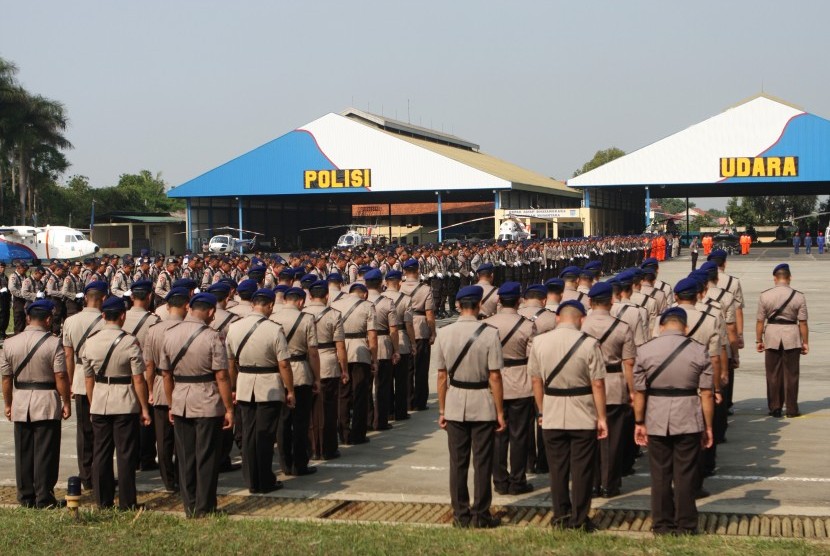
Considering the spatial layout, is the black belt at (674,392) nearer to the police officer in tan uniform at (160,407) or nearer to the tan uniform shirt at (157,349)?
the tan uniform shirt at (157,349)

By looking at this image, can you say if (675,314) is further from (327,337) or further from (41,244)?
(41,244)

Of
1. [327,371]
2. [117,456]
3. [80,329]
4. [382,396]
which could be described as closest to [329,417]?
[327,371]

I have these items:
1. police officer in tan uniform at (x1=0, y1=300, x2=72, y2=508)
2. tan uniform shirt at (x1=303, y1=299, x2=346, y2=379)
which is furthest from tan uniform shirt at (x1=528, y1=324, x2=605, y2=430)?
police officer in tan uniform at (x1=0, y1=300, x2=72, y2=508)

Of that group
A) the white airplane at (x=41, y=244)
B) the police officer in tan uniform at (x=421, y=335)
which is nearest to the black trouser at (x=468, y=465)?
the police officer in tan uniform at (x=421, y=335)

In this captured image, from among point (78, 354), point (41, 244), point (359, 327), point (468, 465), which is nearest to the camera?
point (468, 465)

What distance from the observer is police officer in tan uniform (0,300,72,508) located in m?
7.77

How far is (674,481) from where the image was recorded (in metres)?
6.66

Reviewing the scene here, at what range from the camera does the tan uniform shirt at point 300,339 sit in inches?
346

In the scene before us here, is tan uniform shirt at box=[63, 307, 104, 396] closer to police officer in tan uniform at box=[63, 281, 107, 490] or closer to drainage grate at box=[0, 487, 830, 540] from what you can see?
police officer in tan uniform at box=[63, 281, 107, 490]

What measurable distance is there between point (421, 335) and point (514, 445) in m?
4.14

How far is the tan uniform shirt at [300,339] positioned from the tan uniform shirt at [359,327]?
128 cm

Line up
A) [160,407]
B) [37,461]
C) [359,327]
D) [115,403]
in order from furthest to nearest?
[359,327] < [160,407] < [37,461] < [115,403]

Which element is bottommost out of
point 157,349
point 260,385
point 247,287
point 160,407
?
point 160,407

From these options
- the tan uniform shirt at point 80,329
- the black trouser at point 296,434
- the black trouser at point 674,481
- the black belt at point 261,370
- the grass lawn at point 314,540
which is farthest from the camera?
the black trouser at point 296,434
